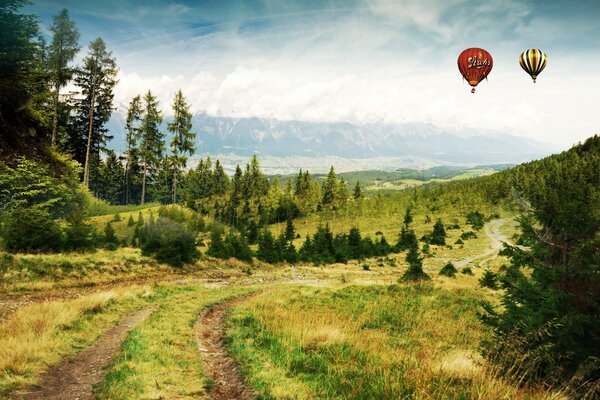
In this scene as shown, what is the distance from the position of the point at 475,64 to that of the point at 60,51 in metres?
43.3

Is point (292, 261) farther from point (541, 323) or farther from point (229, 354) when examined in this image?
point (541, 323)

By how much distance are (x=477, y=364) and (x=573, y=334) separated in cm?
176

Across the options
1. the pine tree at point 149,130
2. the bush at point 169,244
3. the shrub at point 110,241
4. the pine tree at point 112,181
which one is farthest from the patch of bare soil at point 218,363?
the pine tree at point 112,181

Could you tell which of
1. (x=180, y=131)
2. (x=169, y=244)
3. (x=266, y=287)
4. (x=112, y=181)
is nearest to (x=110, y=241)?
(x=169, y=244)

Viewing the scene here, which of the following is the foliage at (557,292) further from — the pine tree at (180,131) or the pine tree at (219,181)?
the pine tree at (219,181)

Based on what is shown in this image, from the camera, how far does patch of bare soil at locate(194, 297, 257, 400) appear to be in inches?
280

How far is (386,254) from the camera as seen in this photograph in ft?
168

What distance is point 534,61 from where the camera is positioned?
27.8m

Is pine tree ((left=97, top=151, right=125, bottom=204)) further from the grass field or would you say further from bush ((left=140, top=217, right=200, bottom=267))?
the grass field

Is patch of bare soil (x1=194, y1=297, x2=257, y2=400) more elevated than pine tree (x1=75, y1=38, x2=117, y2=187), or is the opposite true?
pine tree (x1=75, y1=38, x2=117, y2=187)

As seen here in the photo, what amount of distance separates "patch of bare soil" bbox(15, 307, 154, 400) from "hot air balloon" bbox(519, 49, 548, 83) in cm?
3225

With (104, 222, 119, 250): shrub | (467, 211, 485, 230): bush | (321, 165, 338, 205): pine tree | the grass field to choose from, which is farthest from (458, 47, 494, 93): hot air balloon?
(321, 165, 338, 205): pine tree

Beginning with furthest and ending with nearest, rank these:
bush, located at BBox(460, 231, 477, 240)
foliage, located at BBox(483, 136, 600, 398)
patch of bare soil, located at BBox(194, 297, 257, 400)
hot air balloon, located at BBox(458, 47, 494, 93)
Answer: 1. bush, located at BBox(460, 231, 477, 240)
2. hot air balloon, located at BBox(458, 47, 494, 93)
3. patch of bare soil, located at BBox(194, 297, 257, 400)
4. foliage, located at BBox(483, 136, 600, 398)

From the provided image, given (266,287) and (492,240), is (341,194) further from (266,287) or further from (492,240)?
(266,287)
